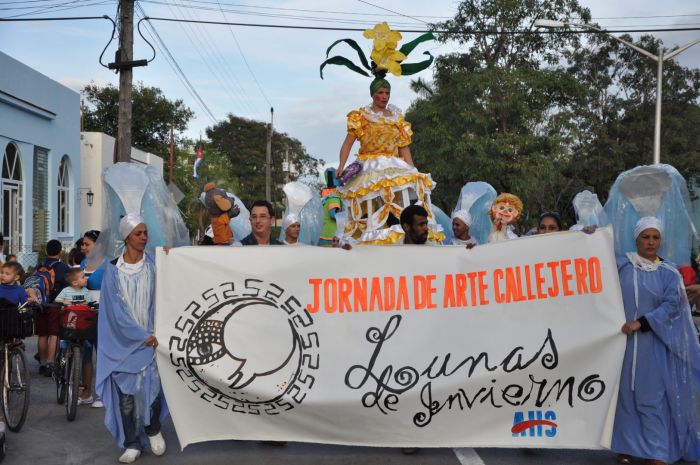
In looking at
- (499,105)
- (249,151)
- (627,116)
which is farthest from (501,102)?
(249,151)

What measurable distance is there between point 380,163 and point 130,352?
2791 millimetres

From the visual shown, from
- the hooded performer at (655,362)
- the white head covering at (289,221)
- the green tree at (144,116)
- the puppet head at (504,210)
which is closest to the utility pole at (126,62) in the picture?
the white head covering at (289,221)

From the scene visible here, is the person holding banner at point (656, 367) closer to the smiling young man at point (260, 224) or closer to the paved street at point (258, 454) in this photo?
the paved street at point (258, 454)

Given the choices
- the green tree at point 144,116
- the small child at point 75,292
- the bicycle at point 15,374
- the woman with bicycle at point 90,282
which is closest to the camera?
the woman with bicycle at point 90,282

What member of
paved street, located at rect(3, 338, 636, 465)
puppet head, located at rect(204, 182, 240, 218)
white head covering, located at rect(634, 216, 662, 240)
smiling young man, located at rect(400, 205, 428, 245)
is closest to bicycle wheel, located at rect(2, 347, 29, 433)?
paved street, located at rect(3, 338, 636, 465)

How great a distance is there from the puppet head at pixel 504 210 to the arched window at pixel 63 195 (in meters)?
19.4

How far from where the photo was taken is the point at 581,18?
28.6 m

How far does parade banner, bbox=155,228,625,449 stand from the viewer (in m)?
5.35

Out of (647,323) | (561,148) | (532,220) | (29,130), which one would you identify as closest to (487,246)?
(647,323)

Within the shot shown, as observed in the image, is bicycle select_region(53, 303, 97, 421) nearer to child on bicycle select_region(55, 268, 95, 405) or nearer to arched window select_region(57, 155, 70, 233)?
child on bicycle select_region(55, 268, 95, 405)

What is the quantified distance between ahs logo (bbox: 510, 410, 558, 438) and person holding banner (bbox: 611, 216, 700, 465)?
0.50 meters

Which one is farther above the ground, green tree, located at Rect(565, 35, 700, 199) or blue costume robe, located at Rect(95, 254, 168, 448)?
green tree, located at Rect(565, 35, 700, 199)

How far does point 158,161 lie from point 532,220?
18.5 meters

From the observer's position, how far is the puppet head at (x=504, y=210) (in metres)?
7.65
